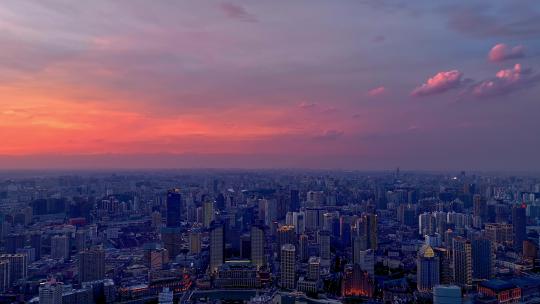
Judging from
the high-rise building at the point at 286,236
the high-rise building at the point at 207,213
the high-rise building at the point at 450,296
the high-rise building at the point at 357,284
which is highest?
the high-rise building at the point at 207,213

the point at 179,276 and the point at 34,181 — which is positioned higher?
the point at 34,181

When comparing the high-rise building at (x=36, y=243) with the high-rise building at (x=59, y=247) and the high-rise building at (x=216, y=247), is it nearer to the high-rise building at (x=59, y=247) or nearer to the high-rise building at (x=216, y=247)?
the high-rise building at (x=59, y=247)

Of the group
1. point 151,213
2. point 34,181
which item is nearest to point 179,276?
point 151,213

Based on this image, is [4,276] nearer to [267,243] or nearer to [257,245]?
[257,245]

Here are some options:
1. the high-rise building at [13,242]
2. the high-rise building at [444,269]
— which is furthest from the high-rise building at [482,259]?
the high-rise building at [13,242]

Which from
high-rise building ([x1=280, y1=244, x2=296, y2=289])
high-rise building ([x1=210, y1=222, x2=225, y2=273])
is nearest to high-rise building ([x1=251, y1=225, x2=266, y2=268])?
high-rise building ([x1=210, y1=222, x2=225, y2=273])

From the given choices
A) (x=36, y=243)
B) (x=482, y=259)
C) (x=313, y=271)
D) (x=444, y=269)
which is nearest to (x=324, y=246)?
(x=313, y=271)

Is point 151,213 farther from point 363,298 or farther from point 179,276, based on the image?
point 363,298
